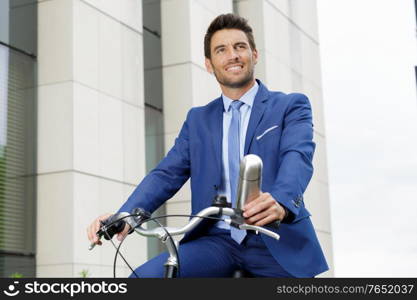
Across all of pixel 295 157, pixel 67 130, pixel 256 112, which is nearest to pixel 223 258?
pixel 295 157

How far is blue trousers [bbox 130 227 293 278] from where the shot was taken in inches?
127

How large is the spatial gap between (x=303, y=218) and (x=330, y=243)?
61.3 ft

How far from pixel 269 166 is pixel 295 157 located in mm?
211

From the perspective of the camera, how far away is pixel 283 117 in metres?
3.53

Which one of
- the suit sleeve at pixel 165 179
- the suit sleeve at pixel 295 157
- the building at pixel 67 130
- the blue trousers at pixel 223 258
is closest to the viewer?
the suit sleeve at pixel 295 157

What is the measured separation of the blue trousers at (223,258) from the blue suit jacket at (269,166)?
0.06 m

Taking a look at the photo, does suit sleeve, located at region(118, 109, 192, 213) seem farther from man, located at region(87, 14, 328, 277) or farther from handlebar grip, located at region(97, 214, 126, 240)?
handlebar grip, located at region(97, 214, 126, 240)

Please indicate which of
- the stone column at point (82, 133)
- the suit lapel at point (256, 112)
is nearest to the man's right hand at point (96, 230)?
the suit lapel at point (256, 112)

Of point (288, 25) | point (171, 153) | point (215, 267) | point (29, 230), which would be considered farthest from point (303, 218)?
point (288, 25)

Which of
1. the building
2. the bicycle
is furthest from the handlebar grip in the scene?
the building

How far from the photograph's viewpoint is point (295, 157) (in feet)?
10.7

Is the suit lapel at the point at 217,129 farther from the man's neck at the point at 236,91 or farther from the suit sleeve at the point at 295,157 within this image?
the suit sleeve at the point at 295,157

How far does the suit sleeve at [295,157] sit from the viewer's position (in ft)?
10.1

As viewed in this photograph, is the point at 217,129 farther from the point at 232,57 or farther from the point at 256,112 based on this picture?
the point at 232,57
